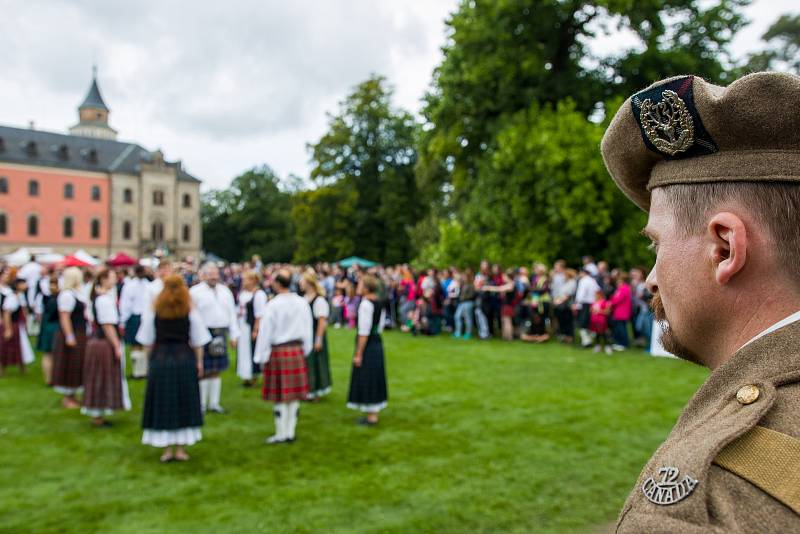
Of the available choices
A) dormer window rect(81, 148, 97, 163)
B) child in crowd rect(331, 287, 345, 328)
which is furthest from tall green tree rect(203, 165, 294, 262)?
child in crowd rect(331, 287, 345, 328)

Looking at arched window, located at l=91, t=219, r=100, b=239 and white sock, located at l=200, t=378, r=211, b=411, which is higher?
arched window, located at l=91, t=219, r=100, b=239

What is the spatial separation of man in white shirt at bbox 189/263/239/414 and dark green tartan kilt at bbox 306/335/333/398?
4.22 feet

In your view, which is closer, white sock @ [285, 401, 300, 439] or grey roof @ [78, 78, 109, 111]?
white sock @ [285, 401, 300, 439]

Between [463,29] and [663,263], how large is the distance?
69.1ft

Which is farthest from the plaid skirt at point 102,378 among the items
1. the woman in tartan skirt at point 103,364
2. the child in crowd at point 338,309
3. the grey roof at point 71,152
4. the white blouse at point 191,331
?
→ the grey roof at point 71,152

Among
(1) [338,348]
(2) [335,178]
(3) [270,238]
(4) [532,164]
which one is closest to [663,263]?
(1) [338,348]

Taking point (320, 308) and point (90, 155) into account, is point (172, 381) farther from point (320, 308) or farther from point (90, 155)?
point (90, 155)

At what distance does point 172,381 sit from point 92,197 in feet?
209

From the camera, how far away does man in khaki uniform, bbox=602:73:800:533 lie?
0.87 metres

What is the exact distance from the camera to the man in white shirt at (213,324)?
856 cm

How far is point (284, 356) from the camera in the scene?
750cm

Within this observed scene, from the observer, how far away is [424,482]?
579 centimetres

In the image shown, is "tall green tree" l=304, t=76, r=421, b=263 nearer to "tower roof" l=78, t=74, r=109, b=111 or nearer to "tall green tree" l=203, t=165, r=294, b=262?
"tall green tree" l=203, t=165, r=294, b=262

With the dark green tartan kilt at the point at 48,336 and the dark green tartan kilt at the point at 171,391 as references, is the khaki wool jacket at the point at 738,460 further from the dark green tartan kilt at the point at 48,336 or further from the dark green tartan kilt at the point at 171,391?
the dark green tartan kilt at the point at 48,336
